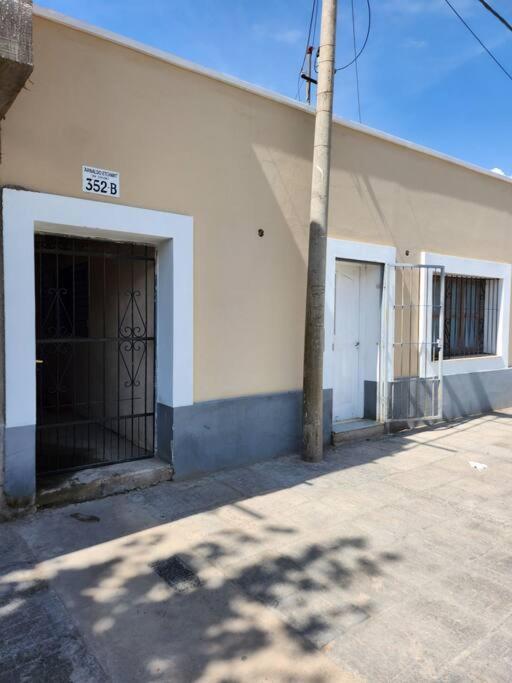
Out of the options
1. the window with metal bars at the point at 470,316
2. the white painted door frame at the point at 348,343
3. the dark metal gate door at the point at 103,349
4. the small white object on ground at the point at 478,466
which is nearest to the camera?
the dark metal gate door at the point at 103,349

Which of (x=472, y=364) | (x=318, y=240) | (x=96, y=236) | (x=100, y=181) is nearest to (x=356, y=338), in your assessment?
(x=318, y=240)

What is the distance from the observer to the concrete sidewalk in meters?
2.26

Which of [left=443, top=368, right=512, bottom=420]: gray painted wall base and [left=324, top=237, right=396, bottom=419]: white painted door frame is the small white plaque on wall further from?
[left=443, top=368, right=512, bottom=420]: gray painted wall base

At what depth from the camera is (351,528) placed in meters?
3.61

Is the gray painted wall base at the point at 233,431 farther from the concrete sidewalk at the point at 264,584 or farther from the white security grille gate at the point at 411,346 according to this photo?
the white security grille gate at the point at 411,346

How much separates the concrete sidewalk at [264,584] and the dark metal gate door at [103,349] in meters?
0.97

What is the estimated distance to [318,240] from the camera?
196 inches

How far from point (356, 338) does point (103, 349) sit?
324 cm

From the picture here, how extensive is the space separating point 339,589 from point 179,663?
3.38 feet

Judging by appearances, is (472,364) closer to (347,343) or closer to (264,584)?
(347,343)

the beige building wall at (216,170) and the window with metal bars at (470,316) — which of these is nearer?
the beige building wall at (216,170)

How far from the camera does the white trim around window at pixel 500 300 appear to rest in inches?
279

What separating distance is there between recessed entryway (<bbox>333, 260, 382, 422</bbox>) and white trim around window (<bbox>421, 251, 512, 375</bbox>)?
0.97 meters

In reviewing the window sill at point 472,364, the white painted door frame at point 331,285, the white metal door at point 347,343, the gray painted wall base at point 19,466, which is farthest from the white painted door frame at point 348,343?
the gray painted wall base at point 19,466
